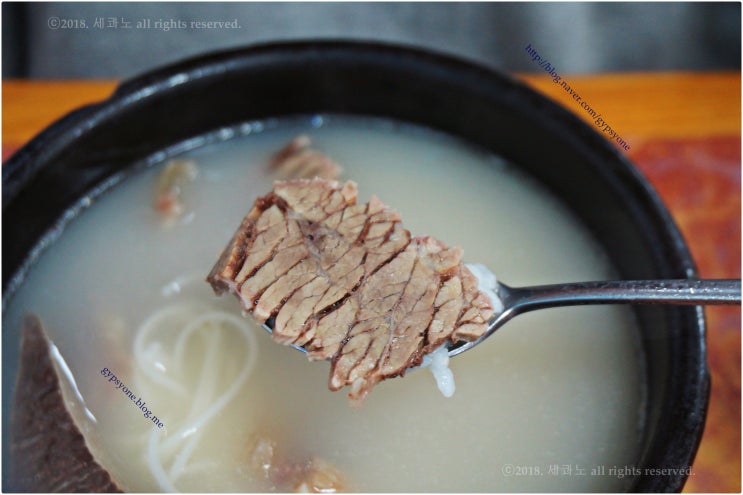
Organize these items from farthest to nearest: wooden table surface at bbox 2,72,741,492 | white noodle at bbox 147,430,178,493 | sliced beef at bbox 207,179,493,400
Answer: wooden table surface at bbox 2,72,741,492 < white noodle at bbox 147,430,178,493 < sliced beef at bbox 207,179,493,400

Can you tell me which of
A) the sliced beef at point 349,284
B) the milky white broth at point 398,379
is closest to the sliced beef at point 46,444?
the milky white broth at point 398,379

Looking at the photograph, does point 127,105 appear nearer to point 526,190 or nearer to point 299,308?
point 299,308

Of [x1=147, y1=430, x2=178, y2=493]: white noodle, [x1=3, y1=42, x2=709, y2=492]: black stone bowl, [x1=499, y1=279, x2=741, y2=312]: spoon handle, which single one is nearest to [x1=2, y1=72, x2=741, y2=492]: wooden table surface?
[x1=3, y1=42, x2=709, y2=492]: black stone bowl

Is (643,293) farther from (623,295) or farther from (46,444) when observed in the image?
(46,444)

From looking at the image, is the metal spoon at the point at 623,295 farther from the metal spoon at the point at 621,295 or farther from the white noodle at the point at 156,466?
the white noodle at the point at 156,466

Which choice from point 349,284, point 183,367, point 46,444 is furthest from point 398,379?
point 46,444

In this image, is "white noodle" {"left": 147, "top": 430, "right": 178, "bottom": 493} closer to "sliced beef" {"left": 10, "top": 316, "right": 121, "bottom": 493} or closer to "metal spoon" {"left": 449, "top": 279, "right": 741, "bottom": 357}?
"sliced beef" {"left": 10, "top": 316, "right": 121, "bottom": 493}
